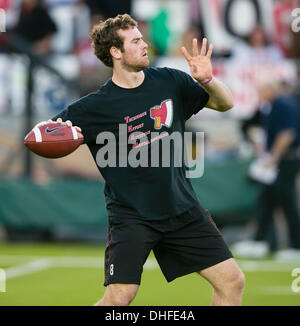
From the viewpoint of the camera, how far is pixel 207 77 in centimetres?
565

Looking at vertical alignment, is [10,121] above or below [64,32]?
below

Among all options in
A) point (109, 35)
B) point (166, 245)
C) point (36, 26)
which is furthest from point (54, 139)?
point (36, 26)

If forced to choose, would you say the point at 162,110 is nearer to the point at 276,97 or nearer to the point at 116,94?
the point at 116,94

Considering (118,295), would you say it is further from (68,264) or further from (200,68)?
(68,264)

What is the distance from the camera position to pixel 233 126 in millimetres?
13367

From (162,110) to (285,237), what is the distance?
646cm

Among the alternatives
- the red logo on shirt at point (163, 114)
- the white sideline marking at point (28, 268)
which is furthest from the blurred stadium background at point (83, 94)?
the red logo on shirt at point (163, 114)

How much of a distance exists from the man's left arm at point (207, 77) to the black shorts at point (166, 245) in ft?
2.54

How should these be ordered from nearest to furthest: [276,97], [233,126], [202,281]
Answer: [202,281]
[276,97]
[233,126]

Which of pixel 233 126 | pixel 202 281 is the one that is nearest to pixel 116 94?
pixel 202 281

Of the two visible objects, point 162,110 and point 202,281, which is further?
point 202,281

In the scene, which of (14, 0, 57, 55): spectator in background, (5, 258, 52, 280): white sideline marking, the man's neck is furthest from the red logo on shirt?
(14, 0, 57, 55): spectator in background

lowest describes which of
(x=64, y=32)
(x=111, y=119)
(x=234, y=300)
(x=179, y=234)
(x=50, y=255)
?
(x=50, y=255)

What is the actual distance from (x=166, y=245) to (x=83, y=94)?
27.4ft
